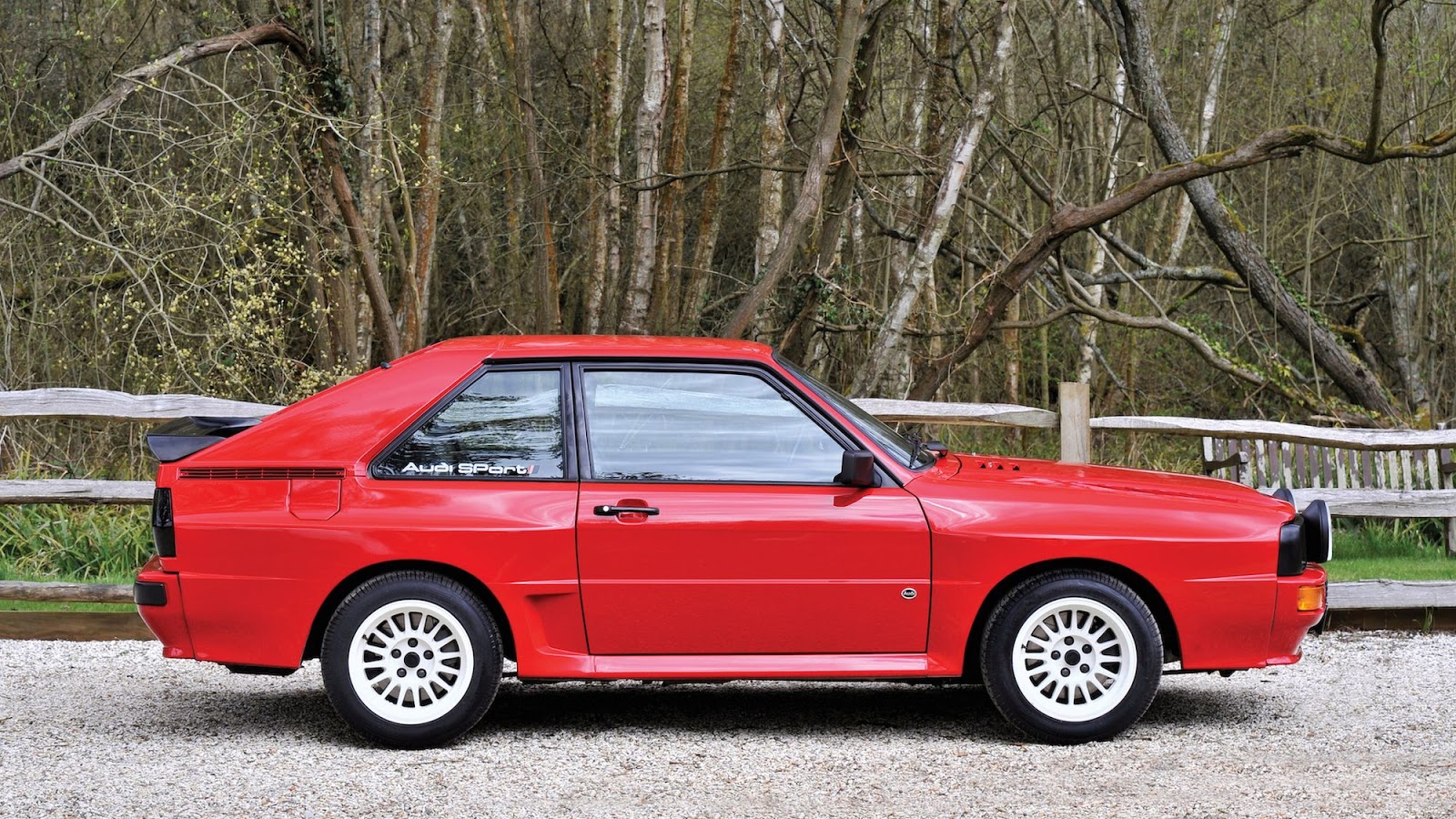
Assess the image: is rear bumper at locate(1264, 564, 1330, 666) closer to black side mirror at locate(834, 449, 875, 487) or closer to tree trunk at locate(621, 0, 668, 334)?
black side mirror at locate(834, 449, 875, 487)

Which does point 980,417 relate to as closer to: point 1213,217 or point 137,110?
point 1213,217

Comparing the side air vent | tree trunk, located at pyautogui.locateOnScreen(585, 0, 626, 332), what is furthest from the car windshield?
tree trunk, located at pyautogui.locateOnScreen(585, 0, 626, 332)

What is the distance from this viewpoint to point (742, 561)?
5.71 meters

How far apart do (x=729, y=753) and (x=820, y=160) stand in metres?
8.49

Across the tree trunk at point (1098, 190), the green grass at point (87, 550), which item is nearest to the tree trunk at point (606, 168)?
the tree trunk at point (1098, 190)

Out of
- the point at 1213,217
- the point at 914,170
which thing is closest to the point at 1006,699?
the point at 914,170

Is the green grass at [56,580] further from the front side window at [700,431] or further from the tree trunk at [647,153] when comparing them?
the tree trunk at [647,153]

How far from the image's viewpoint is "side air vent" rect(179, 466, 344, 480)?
573 centimetres

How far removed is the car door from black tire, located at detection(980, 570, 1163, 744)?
34cm

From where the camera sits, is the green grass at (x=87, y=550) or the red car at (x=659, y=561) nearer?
the red car at (x=659, y=561)

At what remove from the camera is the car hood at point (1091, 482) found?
592 centimetres

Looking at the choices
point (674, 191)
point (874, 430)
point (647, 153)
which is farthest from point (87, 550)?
point (674, 191)

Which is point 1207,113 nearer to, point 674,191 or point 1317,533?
point 674,191

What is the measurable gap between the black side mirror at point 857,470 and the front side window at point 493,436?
1114mm
